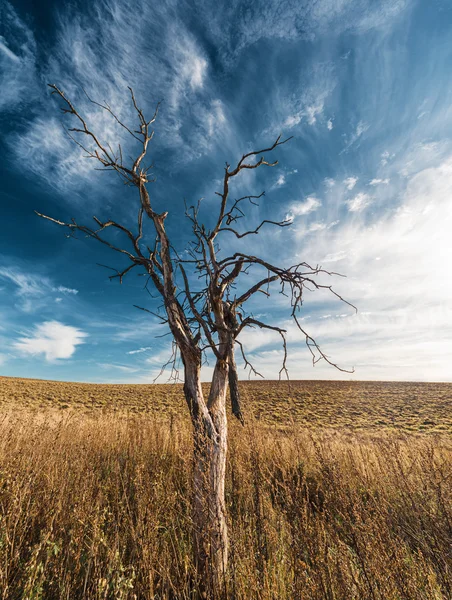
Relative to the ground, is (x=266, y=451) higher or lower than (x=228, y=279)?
lower

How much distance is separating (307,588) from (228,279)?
3288mm

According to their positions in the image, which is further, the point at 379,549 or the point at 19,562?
the point at 19,562

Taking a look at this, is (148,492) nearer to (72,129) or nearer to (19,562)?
(19,562)

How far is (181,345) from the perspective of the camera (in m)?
3.36

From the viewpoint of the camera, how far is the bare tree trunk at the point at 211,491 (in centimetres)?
248

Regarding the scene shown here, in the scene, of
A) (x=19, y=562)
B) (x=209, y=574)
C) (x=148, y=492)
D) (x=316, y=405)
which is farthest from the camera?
(x=316, y=405)

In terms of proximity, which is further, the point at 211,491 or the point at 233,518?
the point at 233,518

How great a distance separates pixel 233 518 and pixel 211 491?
186cm

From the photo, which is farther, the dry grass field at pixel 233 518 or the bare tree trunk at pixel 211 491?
the bare tree trunk at pixel 211 491

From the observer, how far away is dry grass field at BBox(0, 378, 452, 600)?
2.29 metres

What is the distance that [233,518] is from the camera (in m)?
4.04

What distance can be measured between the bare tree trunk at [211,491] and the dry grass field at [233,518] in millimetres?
142

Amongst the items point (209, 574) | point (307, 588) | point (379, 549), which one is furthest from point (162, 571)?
point (379, 549)

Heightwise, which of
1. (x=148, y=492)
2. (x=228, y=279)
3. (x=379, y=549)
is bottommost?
Result: (x=379, y=549)
